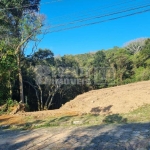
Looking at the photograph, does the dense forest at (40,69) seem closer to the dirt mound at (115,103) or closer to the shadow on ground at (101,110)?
the dirt mound at (115,103)

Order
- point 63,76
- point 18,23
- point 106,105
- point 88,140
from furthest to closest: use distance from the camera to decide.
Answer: point 63,76
point 18,23
point 106,105
point 88,140

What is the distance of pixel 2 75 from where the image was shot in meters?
12.3

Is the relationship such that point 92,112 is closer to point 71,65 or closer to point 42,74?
point 42,74

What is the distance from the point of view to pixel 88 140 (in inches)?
181

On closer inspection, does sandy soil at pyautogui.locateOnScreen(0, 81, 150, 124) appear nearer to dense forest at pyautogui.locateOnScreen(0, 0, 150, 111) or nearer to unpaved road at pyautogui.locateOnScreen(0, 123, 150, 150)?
dense forest at pyautogui.locateOnScreen(0, 0, 150, 111)

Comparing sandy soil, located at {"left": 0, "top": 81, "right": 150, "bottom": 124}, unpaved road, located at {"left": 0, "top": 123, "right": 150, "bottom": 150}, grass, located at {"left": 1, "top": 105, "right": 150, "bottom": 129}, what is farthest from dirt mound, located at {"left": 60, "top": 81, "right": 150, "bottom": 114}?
unpaved road, located at {"left": 0, "top": 123, "right": 150, "bottom": 150}

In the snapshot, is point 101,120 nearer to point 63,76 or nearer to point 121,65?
point 63,76

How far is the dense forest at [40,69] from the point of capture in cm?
1366

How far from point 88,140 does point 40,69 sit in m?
13.4

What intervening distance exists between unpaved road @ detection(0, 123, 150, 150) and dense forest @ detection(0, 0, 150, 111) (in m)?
6.94

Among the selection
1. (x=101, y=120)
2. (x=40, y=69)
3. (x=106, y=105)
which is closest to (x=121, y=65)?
(x=40, y=69)

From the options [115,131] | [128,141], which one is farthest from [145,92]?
[128,141]

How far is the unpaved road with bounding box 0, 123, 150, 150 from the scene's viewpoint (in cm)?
418

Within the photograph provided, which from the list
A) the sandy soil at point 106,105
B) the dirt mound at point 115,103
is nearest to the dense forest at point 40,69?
the sandy soil at point 106,105
